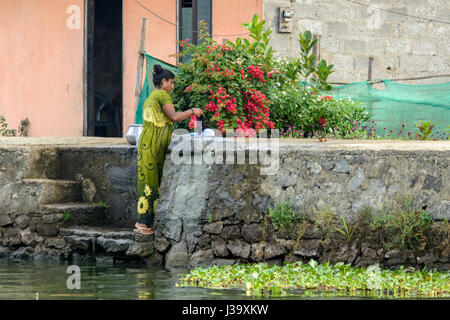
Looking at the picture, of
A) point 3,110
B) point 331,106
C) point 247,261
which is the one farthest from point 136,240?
point 3,110

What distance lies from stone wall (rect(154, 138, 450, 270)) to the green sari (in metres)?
0.21

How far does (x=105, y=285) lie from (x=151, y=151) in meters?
1.86

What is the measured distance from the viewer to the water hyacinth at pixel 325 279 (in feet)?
20.2

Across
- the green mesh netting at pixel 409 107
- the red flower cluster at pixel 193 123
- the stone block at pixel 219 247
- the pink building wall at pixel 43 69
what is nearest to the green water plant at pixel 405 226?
the stone block at pixel 219 247

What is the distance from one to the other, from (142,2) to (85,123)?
2212 millimetres

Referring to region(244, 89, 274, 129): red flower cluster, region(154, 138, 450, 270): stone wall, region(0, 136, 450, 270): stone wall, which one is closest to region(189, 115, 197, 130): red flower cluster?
region(244, 89, 274, 129): red flower cluster

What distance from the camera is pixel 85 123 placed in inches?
497

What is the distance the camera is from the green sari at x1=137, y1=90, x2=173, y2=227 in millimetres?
7898

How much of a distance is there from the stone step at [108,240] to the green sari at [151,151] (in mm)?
221

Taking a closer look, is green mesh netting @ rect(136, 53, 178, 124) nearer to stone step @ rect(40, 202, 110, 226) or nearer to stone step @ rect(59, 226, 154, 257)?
stone step @ rect(40, 202, 110, 226)
